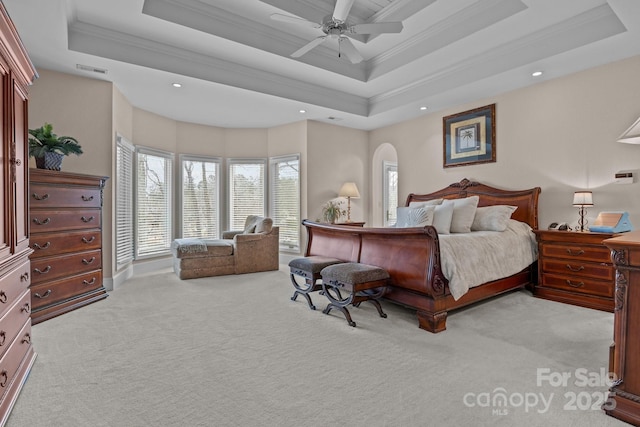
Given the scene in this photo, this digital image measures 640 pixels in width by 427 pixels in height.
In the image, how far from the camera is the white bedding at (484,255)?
296 cm

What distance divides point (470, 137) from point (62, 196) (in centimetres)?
554

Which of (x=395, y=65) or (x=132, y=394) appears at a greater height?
(x=395, y=65)

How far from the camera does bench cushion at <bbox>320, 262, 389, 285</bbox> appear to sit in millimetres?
3059

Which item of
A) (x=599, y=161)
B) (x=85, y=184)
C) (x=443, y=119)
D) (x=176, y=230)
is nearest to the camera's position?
(x=85, y=184)

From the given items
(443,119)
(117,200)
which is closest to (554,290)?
(443,119)

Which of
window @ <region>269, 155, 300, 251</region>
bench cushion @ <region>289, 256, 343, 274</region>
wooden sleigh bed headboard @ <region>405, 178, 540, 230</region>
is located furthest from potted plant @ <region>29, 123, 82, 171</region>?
wooden sleigh bed headboard @ <region>405, 178, 540, 230</region>

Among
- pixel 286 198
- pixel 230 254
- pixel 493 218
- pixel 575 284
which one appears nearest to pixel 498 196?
pixel 493 218

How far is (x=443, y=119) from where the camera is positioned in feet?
18.5

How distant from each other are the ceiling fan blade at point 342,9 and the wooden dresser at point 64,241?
320 centimetres

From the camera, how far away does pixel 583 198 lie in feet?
12.4

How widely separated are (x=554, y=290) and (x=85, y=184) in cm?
558

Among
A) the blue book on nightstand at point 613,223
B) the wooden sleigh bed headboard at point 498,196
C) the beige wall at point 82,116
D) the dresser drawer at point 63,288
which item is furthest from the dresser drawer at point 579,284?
the beige wall at point 82,116

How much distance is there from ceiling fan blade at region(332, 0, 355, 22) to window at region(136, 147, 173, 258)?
4.25 m

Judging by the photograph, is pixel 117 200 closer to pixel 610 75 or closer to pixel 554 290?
pixel 554 290
